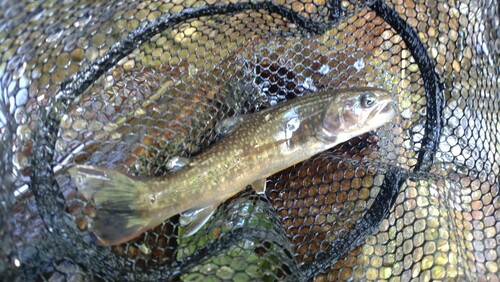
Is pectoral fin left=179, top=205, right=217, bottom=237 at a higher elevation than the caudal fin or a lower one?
lower

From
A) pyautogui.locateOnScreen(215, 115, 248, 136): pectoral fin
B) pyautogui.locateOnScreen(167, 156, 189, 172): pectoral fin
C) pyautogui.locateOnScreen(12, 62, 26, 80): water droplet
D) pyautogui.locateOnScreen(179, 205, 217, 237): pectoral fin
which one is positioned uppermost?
pyautogui.locateOnScreen(12, 62, 26, 80): water droplet

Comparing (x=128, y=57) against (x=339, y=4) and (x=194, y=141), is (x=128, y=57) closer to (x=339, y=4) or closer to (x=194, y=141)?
(x=194, y=141)

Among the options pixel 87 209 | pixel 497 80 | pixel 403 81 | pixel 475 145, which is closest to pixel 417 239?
pixel 475 145

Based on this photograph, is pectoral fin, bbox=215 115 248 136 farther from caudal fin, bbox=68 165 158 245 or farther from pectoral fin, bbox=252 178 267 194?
caudal fin, bbox=68 165 158 245

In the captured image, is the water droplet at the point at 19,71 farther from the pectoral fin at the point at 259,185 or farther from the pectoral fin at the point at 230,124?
the pectoral fin at the point at 259,185

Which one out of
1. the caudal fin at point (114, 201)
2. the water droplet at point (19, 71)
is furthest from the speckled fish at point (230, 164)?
the water droplet at point (19, 71)

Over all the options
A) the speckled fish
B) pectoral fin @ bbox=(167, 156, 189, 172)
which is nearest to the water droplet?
the speckled fish

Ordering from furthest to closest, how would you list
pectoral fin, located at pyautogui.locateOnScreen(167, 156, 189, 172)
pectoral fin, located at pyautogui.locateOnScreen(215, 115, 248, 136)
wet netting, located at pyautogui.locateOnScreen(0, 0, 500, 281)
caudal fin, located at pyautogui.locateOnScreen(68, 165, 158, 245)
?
1. pectoral fin, located at pyautogui.locateOnScreen(215, 115, 248, 136)
2. pectoral fin, located at pyautogui.locateOnScreen(167, 156, 189, 172)
3. wet netting, located at pyautogui.locateOnScreen(0, 0, 500, 281)
4. caudal fin, located at pyautogui.locateOnScreen(68, 165, 158, 245)
